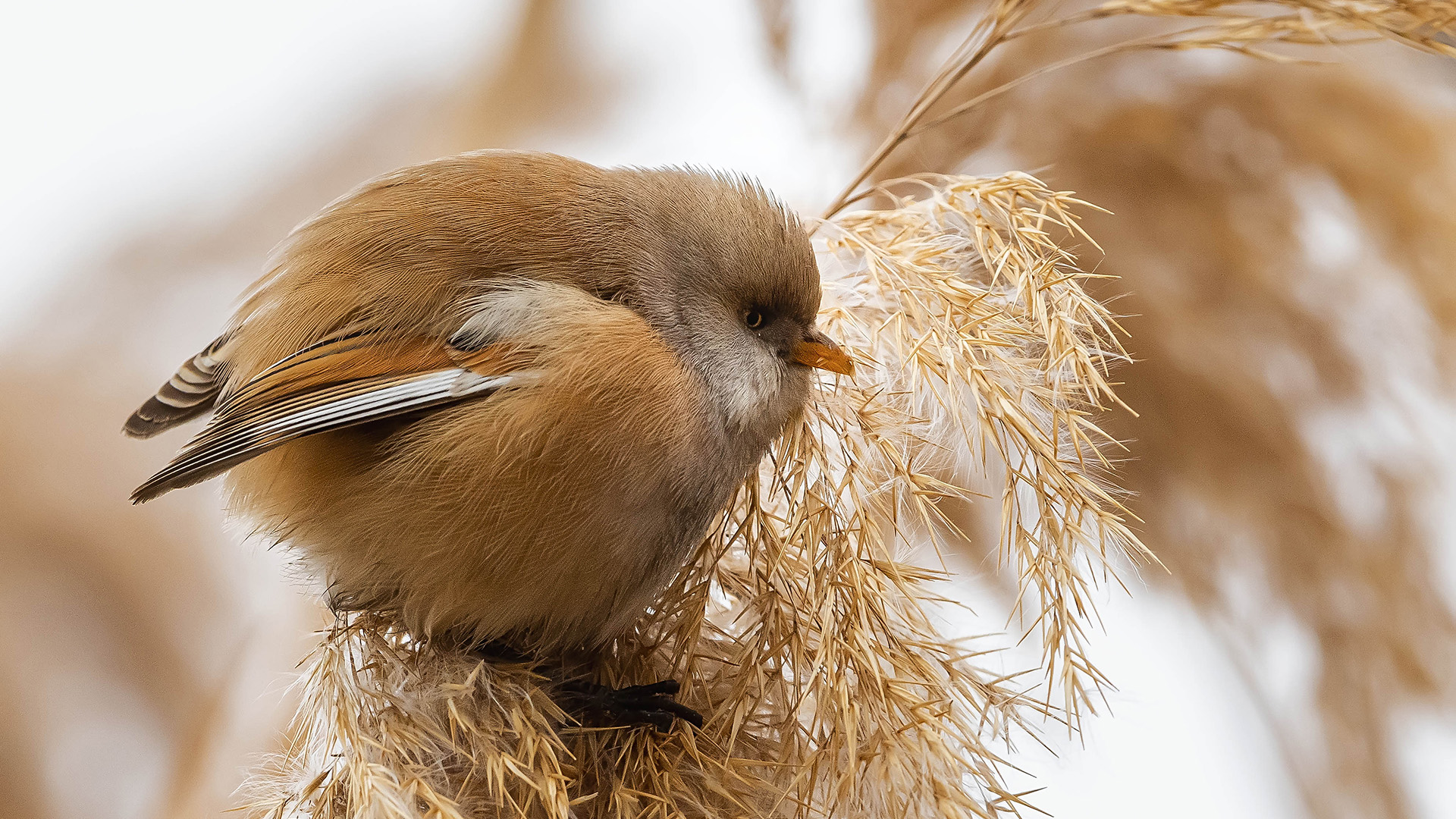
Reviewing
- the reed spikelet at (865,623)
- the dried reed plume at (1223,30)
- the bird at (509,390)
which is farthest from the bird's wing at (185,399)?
the dried reed plume at (1223,30)

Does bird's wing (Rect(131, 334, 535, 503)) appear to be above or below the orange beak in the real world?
below

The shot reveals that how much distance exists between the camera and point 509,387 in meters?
0.63

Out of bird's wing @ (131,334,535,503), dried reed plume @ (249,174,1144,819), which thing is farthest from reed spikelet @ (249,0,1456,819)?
bird's wing @ (131,334,535,503)

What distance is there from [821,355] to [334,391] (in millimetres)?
340

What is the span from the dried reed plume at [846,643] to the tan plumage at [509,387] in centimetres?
5

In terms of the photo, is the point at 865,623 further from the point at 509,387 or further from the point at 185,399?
the point at 185,399

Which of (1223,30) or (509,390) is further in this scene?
(1223,30)

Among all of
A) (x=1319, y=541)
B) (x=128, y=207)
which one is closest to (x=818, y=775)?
(x=1319, y=541)

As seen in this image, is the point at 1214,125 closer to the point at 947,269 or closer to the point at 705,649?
the point at 947,269

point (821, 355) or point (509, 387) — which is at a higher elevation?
point (821, 355)

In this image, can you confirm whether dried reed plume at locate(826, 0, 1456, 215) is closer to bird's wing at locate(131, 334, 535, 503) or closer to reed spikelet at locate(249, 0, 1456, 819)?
reed spikelet at locate(249, 0, 1456, 819)

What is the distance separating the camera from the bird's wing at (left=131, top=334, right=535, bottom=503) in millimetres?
610

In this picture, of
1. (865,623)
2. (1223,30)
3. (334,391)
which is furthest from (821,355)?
(1223,30)

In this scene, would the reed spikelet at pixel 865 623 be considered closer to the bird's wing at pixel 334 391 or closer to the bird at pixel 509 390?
the bird at pixel 509 390
